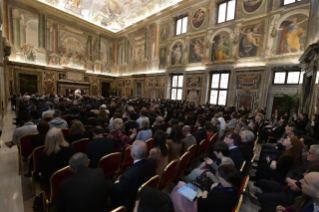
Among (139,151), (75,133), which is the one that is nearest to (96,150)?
(75,133)

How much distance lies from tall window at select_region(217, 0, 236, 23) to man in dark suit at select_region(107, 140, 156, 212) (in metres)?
13.1

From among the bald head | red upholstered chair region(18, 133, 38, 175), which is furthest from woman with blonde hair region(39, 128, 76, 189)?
red upholstered chair region(18, 133, 38, 175)

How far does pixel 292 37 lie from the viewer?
8.37m

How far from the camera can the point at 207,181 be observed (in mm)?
1748

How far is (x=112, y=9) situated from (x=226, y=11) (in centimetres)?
1411

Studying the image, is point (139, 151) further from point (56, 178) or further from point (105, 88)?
point (105, 88)

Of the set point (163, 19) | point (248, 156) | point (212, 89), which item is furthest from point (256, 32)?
point (248, 156)

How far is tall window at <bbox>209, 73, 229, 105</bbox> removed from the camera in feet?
37.3

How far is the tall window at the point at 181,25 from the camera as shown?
1358 cm

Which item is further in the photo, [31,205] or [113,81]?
[113,81]

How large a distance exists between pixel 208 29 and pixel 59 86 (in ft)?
51.6

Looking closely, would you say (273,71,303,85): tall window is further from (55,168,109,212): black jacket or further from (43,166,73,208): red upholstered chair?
(43,166,73,208): red upholstered chair

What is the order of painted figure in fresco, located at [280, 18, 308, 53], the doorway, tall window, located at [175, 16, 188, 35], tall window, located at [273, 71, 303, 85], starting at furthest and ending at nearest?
1. the doorway
2. tall window, located at [175, 16, 188, 35]
3. tall window, located at [273, 71, 303, 85]
4. painted figure in fresco, located at [280, 18, 308, 53]

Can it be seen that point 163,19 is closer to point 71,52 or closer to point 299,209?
point 71,52
